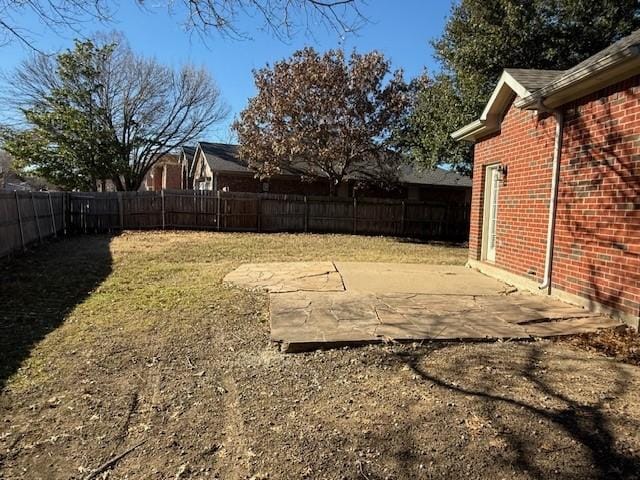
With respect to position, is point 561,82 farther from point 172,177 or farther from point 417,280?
point 172,177

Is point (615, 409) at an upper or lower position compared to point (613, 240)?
lower

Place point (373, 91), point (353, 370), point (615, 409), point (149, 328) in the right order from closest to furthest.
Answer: point (615, 409)
point (353, 370)
point (149, 328)
point (373, 91)

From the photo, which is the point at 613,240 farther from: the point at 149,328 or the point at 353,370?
the point at 149,328

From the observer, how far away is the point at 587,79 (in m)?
4.94

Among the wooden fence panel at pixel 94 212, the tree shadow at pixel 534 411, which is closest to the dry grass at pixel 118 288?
the tree shadow at pixel 534 411

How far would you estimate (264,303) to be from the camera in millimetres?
5582

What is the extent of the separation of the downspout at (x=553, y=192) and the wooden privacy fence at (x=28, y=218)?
Answer: 9.66 meters

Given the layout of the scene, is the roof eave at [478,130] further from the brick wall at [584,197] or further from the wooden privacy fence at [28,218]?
the wooden privacy fence at [28,218]

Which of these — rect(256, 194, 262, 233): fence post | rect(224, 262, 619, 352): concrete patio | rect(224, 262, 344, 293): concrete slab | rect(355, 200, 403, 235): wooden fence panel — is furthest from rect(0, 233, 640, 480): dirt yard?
rect(355, 200, 403, 235): wooden fence panel

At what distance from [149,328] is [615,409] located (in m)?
4.14

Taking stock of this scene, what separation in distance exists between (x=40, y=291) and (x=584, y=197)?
7.53m

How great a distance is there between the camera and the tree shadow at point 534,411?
225 centimetres

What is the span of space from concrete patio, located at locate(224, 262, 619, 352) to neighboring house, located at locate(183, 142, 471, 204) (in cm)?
1201

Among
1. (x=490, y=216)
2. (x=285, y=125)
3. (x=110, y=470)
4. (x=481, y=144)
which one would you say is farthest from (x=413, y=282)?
(x=285, y=125)
